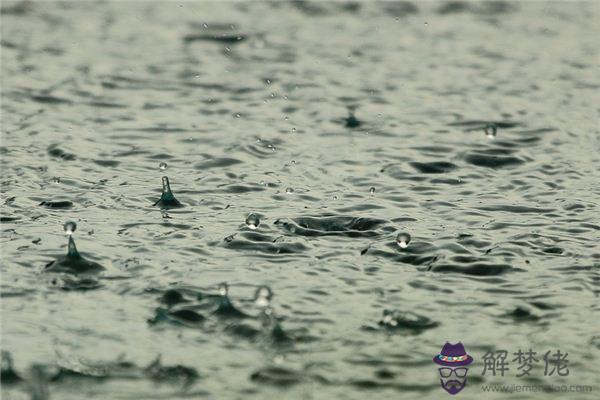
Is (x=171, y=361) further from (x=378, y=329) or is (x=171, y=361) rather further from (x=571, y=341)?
(x=571, y=341)

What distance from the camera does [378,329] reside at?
5863 millimetres

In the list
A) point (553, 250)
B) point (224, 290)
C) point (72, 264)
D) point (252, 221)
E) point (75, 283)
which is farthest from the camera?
point (252, 221)

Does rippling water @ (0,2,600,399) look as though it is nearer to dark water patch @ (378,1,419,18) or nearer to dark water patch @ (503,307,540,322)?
dark water patch @ (503,307,540,322)

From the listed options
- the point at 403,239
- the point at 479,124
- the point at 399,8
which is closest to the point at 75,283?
the point at 403,239

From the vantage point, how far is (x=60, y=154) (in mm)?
8969

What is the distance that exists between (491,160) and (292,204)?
202 cm

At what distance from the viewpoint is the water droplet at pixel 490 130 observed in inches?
381

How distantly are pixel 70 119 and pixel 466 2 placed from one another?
25.4 feet

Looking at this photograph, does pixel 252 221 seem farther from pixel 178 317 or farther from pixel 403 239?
pixel 178 317

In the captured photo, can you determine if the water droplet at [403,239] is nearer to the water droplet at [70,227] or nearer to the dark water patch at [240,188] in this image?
the dark water patch at [240,188]

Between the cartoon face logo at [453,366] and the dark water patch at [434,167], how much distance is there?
318cm

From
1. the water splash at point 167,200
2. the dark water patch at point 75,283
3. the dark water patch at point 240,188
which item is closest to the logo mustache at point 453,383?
the dark water patch at point 75,283

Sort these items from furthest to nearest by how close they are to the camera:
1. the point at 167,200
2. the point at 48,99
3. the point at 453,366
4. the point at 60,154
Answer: the point at 48,99 < the point at 60,154 < the point at 167,200 < the point at 453,366

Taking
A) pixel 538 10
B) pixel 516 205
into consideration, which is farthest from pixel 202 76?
pixel 538 10
